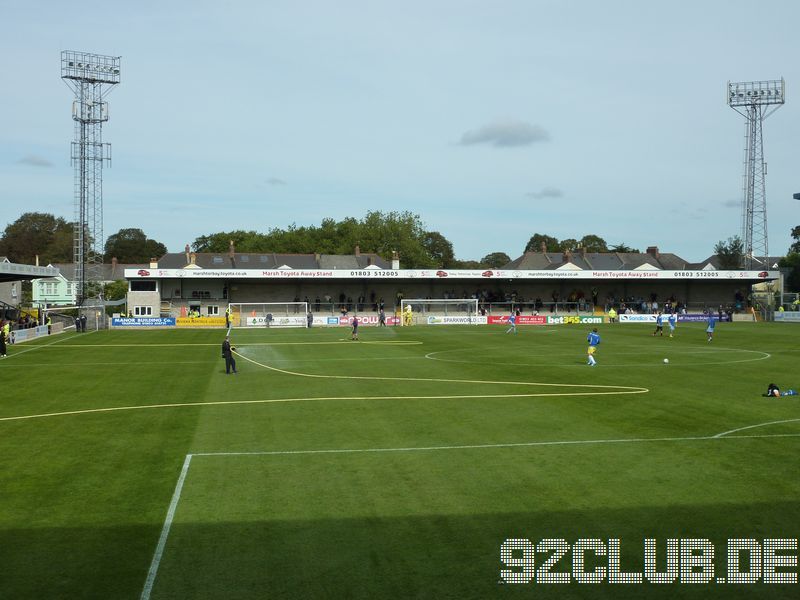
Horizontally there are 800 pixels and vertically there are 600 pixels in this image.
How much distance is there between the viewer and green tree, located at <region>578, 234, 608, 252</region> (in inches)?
6654

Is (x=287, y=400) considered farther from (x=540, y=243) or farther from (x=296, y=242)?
(x=540, y=243)

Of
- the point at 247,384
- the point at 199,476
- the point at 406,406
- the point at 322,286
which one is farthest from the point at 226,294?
the point at 199,476

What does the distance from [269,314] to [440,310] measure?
741 inches

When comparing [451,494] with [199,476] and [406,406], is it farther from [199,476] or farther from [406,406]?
[406,406]

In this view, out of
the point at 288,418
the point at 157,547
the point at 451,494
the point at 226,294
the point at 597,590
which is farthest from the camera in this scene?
the point at 226,294

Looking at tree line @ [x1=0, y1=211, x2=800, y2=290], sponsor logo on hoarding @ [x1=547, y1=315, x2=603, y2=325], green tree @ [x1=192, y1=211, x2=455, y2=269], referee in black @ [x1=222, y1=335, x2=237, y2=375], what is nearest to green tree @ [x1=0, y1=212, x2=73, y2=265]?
tree line @ [x1=0, y1=211, x2=800, y2=290]

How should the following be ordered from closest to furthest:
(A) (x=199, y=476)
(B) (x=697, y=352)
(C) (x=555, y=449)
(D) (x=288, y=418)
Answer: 1. (A) (x=199, y=476)
2. (C) (x=555, y=449)
3. (D) (x=288, y=418)
4. (B) (x=697, y=352)

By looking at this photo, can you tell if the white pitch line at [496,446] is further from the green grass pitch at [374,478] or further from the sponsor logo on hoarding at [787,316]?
the sponsor logo on hoarding at [787,316]

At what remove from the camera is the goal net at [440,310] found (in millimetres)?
75194

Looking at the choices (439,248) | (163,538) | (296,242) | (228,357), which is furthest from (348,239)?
(163,538)

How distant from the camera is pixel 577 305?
83.4m

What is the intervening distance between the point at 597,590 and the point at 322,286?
77.7m

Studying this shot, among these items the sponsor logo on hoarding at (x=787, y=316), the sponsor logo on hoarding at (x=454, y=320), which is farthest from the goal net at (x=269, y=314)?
the sponsor logo on hoarding at (x=787, y=316)

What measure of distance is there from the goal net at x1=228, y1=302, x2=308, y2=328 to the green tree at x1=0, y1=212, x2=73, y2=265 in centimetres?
8389
